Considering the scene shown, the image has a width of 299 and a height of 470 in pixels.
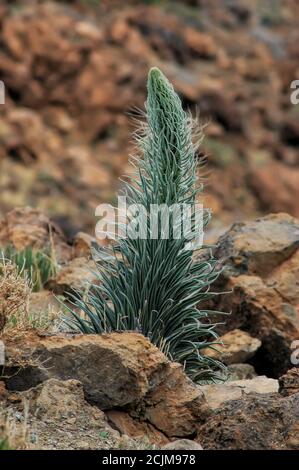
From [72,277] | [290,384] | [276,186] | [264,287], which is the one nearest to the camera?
[290,384]

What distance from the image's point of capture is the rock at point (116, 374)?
6535 mm

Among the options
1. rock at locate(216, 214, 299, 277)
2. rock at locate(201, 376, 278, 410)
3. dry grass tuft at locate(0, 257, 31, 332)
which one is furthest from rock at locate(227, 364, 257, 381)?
dry grass tuft at locate(0, 257, 31, 332)

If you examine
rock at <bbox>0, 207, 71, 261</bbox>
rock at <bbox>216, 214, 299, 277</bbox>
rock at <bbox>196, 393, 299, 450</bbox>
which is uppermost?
rock at <bbox>0, 207, 71, 261</bbox>

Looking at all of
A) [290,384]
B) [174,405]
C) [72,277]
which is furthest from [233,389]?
[72,277]

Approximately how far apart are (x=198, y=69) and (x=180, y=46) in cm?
99

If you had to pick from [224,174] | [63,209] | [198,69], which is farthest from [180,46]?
[63,209]

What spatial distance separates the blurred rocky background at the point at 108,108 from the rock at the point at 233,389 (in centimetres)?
1719

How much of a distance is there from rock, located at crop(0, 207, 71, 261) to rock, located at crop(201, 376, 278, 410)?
3.82 m

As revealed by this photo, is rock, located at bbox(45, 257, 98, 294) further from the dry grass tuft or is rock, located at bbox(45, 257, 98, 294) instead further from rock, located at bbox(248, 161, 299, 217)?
rock, located at bbox(248, 161, 299, 217)

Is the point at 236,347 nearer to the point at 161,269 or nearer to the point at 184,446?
the point at 161,269

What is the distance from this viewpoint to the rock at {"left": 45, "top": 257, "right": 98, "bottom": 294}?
959cm

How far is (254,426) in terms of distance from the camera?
5.98m

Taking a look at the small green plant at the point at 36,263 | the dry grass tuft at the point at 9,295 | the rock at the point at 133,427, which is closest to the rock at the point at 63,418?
the rock at the point at 133,427

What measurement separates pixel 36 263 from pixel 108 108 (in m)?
19.2
